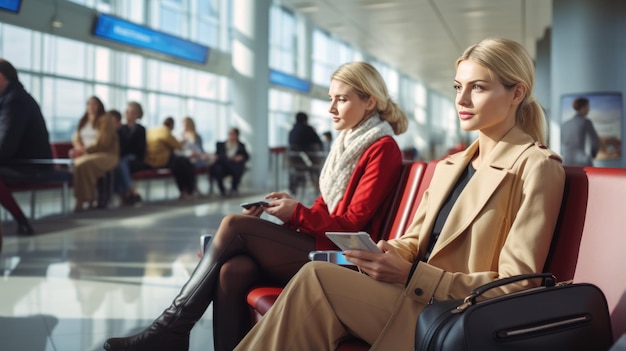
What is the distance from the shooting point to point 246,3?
1530 centimetres

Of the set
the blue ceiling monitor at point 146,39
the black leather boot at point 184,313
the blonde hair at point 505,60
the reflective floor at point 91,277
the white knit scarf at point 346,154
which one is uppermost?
the blue ceiling monitor at point 146,39

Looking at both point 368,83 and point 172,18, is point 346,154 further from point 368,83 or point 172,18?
point 172,18

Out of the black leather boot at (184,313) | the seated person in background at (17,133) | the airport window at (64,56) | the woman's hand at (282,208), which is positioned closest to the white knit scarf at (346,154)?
the woman's hand at (282,208)

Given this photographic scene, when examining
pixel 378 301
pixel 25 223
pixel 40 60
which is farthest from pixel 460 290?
pixel 40 60

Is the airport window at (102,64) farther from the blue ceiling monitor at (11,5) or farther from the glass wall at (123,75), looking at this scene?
the blue ceiling monitor at (11,5)

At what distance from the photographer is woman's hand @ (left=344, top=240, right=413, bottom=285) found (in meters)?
1.78

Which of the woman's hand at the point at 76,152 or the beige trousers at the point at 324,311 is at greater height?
the woman's hand at the point at 76,152

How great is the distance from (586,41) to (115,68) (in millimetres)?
8810

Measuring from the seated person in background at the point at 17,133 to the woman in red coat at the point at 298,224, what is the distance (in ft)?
15.6

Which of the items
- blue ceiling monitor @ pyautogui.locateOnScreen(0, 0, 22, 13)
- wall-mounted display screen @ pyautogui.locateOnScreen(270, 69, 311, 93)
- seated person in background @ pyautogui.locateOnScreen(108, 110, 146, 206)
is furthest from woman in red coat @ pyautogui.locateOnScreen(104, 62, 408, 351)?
wall-mounted display screen @ pyautogui.locateOnScreen(270, 69, 311, 93)

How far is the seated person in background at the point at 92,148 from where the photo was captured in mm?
9273

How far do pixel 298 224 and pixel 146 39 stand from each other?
39.2 feet

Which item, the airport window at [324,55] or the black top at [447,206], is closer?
the black top at [447,206]

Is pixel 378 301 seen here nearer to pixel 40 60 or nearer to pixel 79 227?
pixel 79 227
